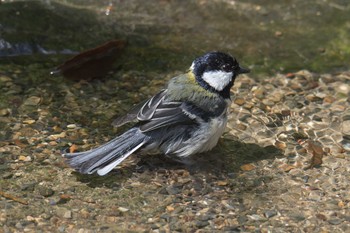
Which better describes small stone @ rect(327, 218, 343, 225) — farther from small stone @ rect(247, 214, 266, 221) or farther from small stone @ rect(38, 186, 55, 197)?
small stone @ rect(38, 186, 55, 197)

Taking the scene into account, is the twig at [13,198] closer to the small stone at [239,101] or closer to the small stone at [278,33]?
the small stone at [239,101]

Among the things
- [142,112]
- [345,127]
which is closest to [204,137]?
[142,112]

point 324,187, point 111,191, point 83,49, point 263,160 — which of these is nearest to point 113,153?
point 111,191

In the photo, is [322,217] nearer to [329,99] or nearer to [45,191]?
[329,99]

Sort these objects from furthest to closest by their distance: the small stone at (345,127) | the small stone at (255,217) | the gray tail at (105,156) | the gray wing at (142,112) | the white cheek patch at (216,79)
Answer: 1. the small stone at (345,127)
2. the white cheek patch at (216,79)
3. the gray wing at (142,112)
4. the gray tail at (105,156)
5. the small stone at (255,217)

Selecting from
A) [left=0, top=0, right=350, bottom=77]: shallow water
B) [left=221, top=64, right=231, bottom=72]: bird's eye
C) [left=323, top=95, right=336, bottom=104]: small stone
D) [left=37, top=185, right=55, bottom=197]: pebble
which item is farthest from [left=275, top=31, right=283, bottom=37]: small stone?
[left=37, top=185, right=55, bottom=197]: pebble

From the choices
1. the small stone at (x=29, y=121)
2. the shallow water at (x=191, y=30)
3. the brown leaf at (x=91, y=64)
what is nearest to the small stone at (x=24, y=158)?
the small stone at (x=29, y=121)
